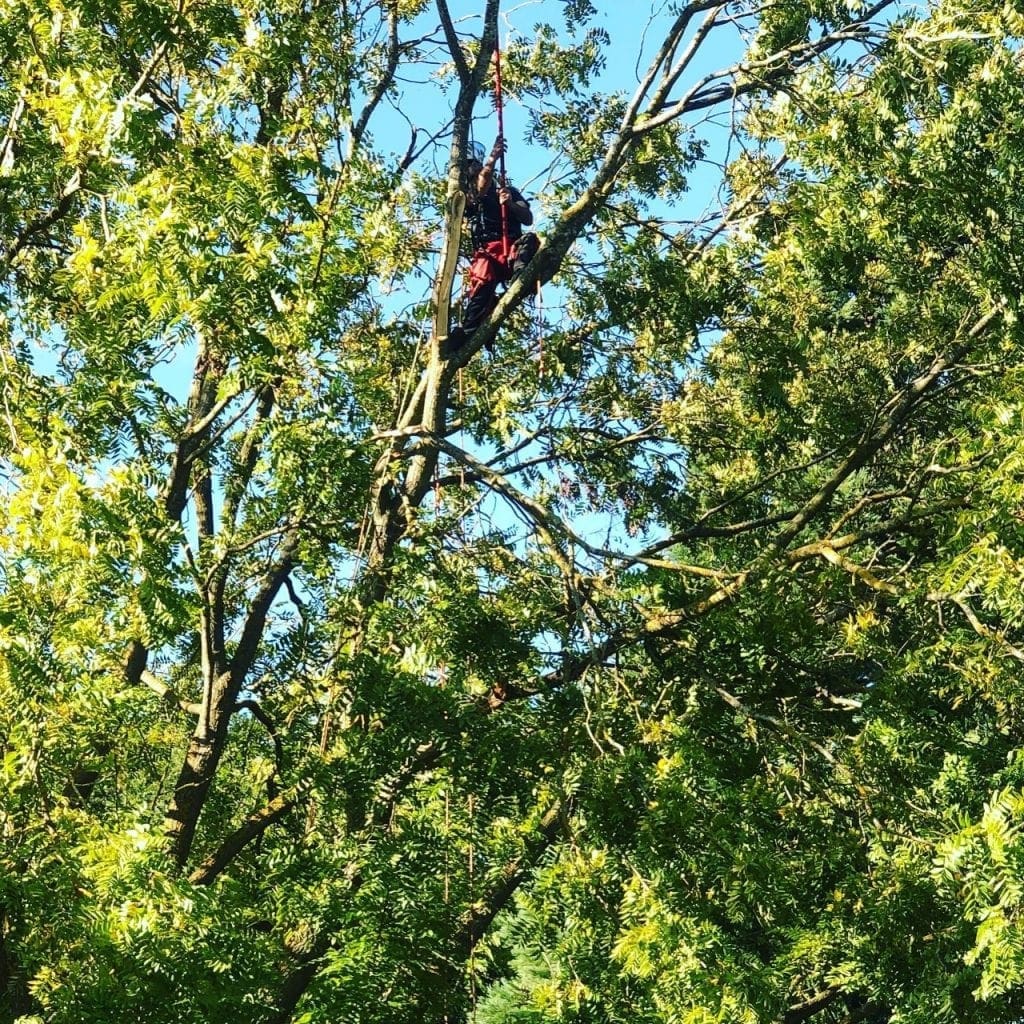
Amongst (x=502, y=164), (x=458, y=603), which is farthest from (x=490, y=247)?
(x=458, y=603)

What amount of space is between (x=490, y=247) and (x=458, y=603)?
2534mm

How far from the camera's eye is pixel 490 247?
7109mm

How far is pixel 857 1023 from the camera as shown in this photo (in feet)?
32.8

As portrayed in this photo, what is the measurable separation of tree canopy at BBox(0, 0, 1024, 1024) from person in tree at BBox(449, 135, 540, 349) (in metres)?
0.23

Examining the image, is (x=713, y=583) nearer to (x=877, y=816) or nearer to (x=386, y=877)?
(x=877, y=816)

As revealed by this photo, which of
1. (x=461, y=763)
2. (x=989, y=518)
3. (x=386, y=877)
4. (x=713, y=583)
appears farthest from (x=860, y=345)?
(x=386, y=877)

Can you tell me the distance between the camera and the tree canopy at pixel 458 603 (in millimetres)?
4656

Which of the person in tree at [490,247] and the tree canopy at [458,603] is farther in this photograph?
the person in tree at [490,247]

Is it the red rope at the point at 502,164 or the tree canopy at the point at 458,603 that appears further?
the red rope at the point at 502,164

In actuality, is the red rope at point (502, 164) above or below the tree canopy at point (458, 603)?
above

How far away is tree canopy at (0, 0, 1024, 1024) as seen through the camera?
4.66 metres

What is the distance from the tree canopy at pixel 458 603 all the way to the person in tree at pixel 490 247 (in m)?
0.23

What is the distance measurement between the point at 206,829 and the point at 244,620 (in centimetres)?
168

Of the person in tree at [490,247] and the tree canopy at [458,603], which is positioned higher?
the person in tree at [490,247]
